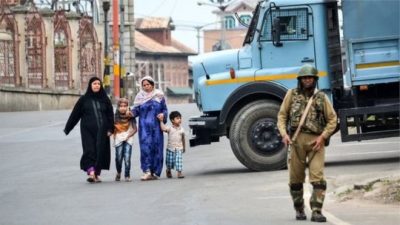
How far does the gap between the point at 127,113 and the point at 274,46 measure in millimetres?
2688

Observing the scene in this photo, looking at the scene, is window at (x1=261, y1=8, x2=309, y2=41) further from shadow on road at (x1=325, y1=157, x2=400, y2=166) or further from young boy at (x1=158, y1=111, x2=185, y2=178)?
shadow on road at (x1=325, y1=157, x2=400, y2=166)

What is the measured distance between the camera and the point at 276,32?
61.8 ft

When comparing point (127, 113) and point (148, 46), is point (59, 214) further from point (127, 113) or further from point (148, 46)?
point (148, 46)

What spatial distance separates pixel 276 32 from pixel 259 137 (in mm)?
1760

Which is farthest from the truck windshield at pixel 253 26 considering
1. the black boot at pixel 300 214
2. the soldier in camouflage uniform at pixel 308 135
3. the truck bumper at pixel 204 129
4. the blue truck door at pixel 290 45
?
the black boot at pixel 300 214

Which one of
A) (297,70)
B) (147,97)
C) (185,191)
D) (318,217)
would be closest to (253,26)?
(297,70)

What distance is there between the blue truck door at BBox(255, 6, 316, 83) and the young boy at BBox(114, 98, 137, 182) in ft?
7.44

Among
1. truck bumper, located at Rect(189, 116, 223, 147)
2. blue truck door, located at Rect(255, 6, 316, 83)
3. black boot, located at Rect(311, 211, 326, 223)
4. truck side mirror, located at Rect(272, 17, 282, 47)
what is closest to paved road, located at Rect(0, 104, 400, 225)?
black boot, located at Rect(311, 211, 326, 223)

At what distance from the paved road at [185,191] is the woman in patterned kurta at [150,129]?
37cm

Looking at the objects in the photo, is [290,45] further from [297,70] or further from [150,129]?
[150,129]

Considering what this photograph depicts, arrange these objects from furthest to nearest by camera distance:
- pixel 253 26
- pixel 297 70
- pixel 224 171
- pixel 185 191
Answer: pixel 224 171 < pixel 253 26 < pixel 297 70 < pixel 185 191

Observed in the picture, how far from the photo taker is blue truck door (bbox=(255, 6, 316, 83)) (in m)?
18.8

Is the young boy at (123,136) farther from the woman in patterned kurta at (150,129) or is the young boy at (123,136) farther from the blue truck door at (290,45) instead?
the blue truck door at (290,45)

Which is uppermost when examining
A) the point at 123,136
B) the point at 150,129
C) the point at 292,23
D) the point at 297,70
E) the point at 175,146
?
the point at 292,23
